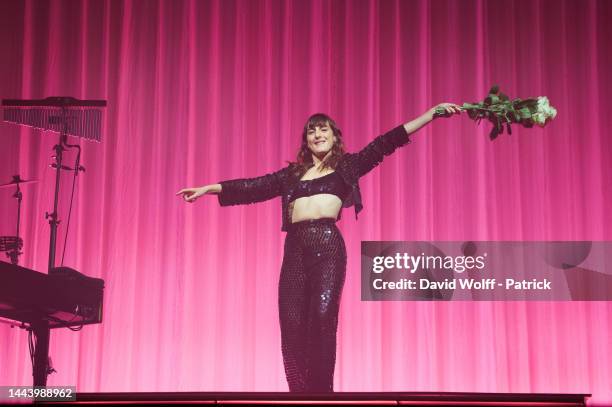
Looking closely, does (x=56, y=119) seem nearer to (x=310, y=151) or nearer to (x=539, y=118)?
(x=310, y=151)

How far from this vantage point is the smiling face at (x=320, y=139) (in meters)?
5.43

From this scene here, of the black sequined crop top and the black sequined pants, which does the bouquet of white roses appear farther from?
the black sequined pants

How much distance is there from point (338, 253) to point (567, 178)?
5.37ft

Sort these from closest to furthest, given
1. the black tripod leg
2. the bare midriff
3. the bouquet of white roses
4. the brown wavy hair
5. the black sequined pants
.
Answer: the black tripod leg
the black sequined pants
the bare midriff
the brown wavy hair
the bouquet of white roses

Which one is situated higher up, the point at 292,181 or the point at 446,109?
the point at 446,109

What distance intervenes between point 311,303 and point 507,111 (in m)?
1.86

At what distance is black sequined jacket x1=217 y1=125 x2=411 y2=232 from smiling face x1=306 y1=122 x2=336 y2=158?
14 cm

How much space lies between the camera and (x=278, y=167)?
18.0 feet

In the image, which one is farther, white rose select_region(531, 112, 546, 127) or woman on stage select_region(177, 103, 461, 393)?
white rose select_region(531, 112, 546, 127)

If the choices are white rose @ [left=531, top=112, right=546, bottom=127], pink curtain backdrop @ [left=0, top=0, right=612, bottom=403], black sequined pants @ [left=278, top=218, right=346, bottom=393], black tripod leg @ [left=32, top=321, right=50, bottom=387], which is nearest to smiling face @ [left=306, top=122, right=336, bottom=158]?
pink curtain backdrop @ [left=0, top=0, right=612, bottom=403]

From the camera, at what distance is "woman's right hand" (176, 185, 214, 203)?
5430 millimetres

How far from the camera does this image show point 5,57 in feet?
18.9

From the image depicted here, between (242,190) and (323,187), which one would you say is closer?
(323,187)

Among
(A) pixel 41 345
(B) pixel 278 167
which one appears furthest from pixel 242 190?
(A) pixel 41 345
